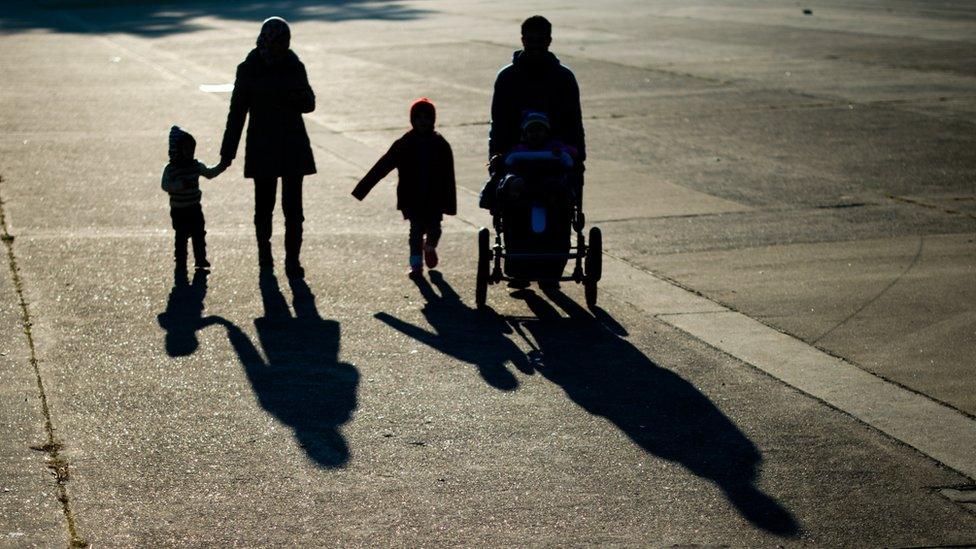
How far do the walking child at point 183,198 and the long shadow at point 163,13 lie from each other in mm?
22510

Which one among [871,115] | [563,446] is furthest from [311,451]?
[871,115]

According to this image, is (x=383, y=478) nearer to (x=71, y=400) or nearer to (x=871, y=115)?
(x=71, y=400)

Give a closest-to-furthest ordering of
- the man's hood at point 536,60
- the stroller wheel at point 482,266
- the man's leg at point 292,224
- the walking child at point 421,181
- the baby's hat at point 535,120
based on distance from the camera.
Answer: the stroller wheel at point 482,266, the baby's hat at point 535,120, the man's hood at point 536,60, the walking child at point 421,181, the man's leg at point 292,224

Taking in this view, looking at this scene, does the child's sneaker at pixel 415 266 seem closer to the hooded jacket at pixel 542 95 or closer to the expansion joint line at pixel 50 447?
the hooded jacket at pixel 542 95

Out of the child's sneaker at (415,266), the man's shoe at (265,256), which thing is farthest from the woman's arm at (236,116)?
the child's sneaker at (415,266)

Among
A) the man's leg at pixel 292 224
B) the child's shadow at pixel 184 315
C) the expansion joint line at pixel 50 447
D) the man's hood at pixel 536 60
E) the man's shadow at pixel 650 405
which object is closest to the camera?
the expansion joint line at pixel 50 447

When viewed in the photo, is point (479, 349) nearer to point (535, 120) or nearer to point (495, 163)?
point (495, 163)

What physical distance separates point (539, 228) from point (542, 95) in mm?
1120

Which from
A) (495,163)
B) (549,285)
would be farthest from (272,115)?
(549,285)

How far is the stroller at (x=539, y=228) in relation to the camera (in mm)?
8977

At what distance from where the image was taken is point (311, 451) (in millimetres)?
6434

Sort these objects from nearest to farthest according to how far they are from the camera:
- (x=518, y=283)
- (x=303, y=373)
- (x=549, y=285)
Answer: (x=303, y=373) → (x=518, y=283) → (x=549, y=285)

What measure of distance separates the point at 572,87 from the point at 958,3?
32771 mm

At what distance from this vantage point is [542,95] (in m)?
9.59
